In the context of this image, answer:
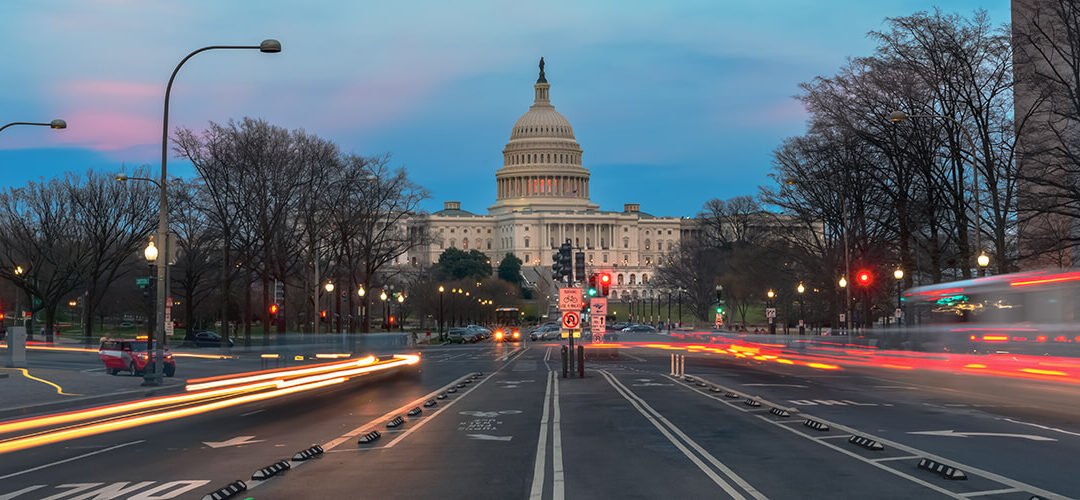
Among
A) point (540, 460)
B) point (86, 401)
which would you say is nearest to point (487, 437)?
point (540, 460)

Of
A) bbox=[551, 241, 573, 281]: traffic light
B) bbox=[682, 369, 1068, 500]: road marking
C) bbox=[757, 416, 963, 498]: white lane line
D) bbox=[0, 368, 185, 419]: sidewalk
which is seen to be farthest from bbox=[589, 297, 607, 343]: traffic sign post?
bbox=[757, 416, 963, 498]: white lane line

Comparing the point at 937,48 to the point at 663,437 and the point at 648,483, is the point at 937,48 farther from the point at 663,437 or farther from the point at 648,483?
the point at 648,483

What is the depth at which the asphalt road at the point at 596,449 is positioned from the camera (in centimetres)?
1223

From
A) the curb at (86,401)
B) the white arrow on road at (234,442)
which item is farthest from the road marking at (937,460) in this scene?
the curb at (86,401)

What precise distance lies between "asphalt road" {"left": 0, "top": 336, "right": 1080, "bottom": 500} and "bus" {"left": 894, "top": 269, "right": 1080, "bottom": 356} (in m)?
1.38

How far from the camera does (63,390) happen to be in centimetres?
2925

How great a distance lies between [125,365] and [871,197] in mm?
45296

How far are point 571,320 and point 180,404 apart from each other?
43.8 feet

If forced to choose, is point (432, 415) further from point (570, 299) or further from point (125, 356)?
point (125, 356)

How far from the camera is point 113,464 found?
14898mm

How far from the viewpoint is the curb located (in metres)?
23.1

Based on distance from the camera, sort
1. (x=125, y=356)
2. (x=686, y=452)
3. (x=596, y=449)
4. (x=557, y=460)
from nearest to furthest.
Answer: (x=557, y=460)
(x=686, y=452)
(x=596, y=449)
(x=125, y=356)

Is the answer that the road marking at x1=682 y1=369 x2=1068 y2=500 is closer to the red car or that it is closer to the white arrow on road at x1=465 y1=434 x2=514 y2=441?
the white arrow on road at x1=465 y1=434 x2=514 y2=441

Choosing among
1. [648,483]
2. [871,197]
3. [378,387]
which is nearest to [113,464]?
[648,483]
